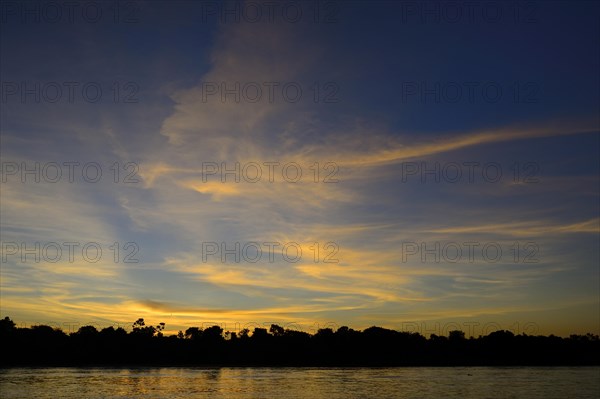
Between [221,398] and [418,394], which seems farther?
[418,394]

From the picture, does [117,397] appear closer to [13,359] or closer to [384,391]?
[384,391]

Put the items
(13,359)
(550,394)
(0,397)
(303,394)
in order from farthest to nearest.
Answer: (13,359), (550,394), (303,394), (0,397)

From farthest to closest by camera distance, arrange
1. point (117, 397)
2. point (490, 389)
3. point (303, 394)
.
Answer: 1. point (490, 389)
2. point (303, 394)
3. point (117, 397)

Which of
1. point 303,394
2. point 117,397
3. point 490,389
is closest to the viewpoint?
point 117,397

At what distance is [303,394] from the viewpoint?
94188mm

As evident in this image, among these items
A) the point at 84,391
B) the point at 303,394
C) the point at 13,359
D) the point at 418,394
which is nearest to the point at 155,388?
the point at 84,391

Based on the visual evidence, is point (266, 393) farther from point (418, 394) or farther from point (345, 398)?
Answer: point (418, 394)

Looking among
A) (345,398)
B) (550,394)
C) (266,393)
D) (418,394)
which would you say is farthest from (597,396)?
(266,393)

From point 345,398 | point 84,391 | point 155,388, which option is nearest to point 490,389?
point 345,398

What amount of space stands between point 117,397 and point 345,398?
35144mm

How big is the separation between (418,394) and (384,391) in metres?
6.87

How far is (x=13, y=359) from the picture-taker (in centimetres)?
19475

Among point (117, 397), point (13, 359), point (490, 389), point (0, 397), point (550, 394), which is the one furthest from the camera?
point (13, 359)

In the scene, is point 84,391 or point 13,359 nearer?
point 84,391
